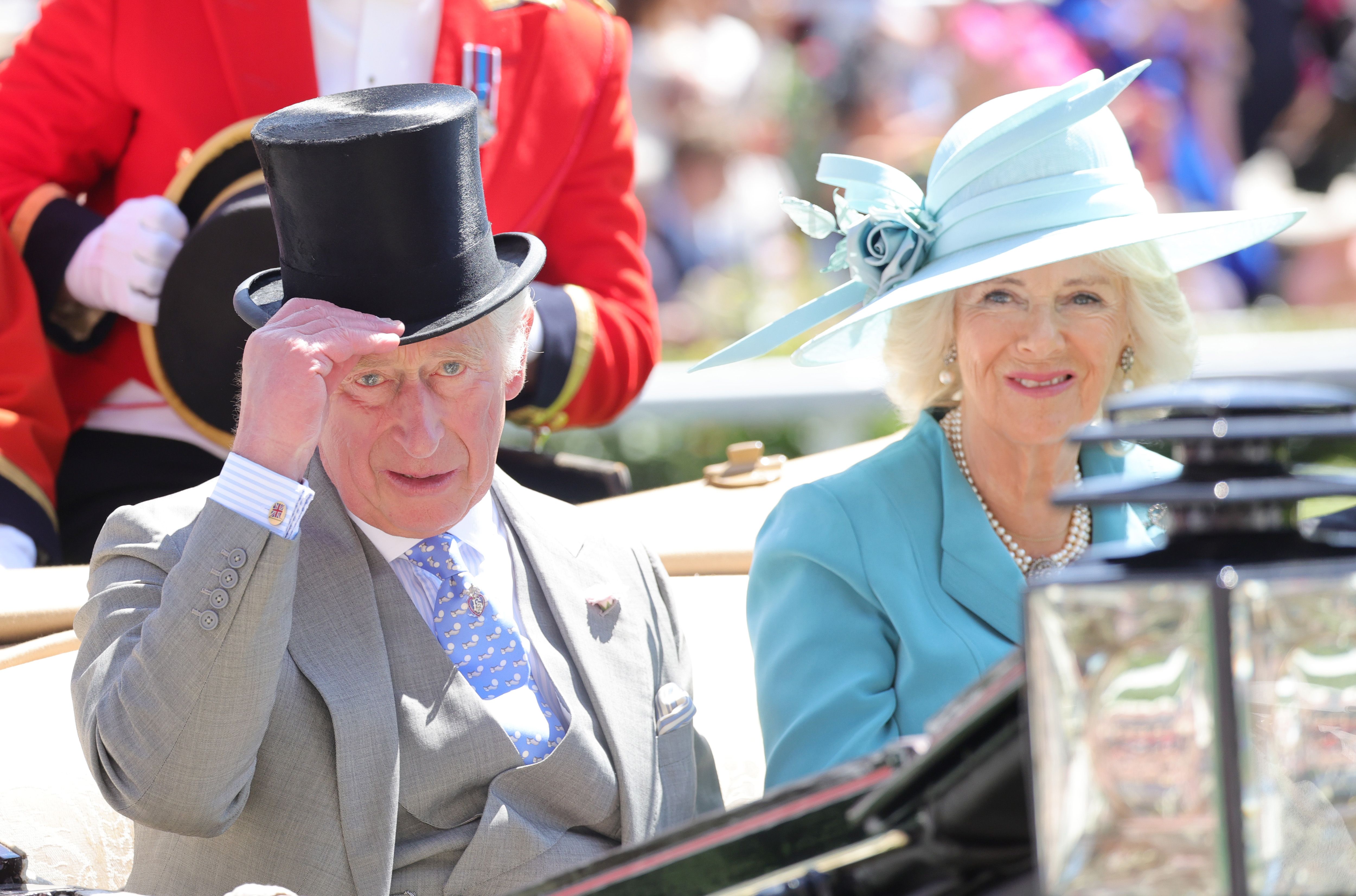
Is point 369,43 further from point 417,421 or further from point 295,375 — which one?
point 295,375

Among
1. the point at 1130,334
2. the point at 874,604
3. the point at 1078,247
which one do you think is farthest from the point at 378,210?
the point at 1130,334

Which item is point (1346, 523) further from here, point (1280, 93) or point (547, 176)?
point (1280, 93)

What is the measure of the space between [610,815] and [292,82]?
1497 millimetres

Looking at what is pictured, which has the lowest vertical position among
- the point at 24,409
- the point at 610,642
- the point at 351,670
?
the point at 610,642

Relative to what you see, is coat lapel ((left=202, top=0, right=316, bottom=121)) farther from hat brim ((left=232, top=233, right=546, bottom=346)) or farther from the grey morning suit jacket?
the grey morning suit jacket

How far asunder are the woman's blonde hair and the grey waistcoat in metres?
0.84

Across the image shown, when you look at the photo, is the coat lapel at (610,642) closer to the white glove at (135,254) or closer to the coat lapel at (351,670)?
the coat lapel at (351,670)

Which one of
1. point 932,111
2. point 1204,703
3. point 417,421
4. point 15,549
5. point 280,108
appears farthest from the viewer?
point 932,111

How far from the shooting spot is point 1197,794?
0.82 meters

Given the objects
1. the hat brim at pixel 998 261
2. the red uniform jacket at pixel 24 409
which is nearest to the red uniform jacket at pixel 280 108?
the red uniform jacket at pixel 24 409

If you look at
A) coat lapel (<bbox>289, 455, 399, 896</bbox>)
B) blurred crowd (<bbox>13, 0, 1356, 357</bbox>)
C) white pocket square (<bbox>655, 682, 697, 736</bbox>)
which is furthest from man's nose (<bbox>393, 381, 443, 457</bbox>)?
blurred crowd (<bbox>13, 0, 1356, 357</bbox>)

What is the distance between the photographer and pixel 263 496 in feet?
5.45

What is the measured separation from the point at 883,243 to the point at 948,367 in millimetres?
235

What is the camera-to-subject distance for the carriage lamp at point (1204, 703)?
809 millimetres
